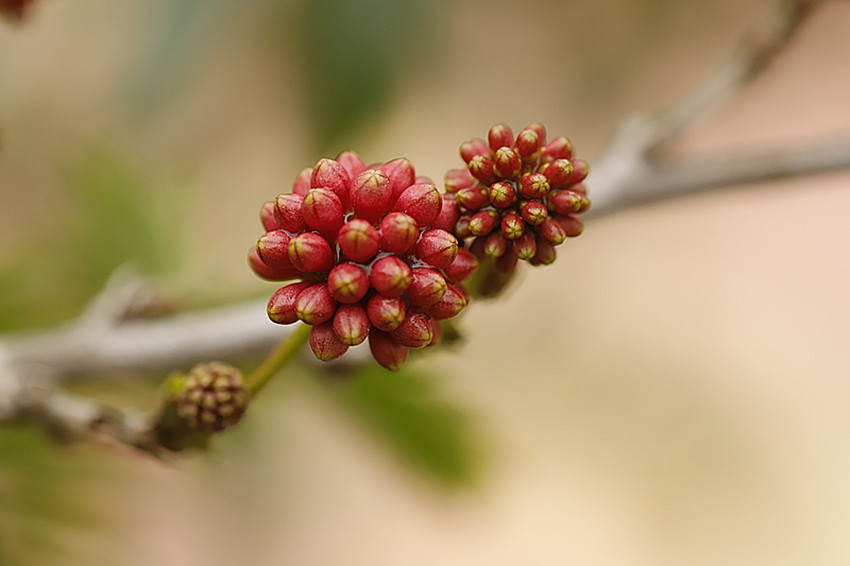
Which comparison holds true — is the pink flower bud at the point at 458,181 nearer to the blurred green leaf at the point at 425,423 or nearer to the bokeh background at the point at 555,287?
the blurred green leaf at the point at 425,423

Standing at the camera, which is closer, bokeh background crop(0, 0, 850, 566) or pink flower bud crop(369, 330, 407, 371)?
pink flower bud crop(369, 330, 407, 371)

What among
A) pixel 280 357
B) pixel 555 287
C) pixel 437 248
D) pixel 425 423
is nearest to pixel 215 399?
pixel 280 357

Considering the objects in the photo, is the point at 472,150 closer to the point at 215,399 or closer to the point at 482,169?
the point at 482,169

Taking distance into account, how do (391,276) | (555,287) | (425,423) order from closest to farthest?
(391,276)
(425,423)
(555,287)

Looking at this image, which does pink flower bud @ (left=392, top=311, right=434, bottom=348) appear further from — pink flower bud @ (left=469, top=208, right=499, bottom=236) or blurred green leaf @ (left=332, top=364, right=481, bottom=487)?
blurred green leaf @ (left=332, top=364, right=481, bottom=487)

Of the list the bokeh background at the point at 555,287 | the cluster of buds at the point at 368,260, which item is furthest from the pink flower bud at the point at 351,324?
the bokeh background at the point at 555,287

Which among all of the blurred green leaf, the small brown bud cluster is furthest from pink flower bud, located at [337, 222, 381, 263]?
the blurred green leaf
